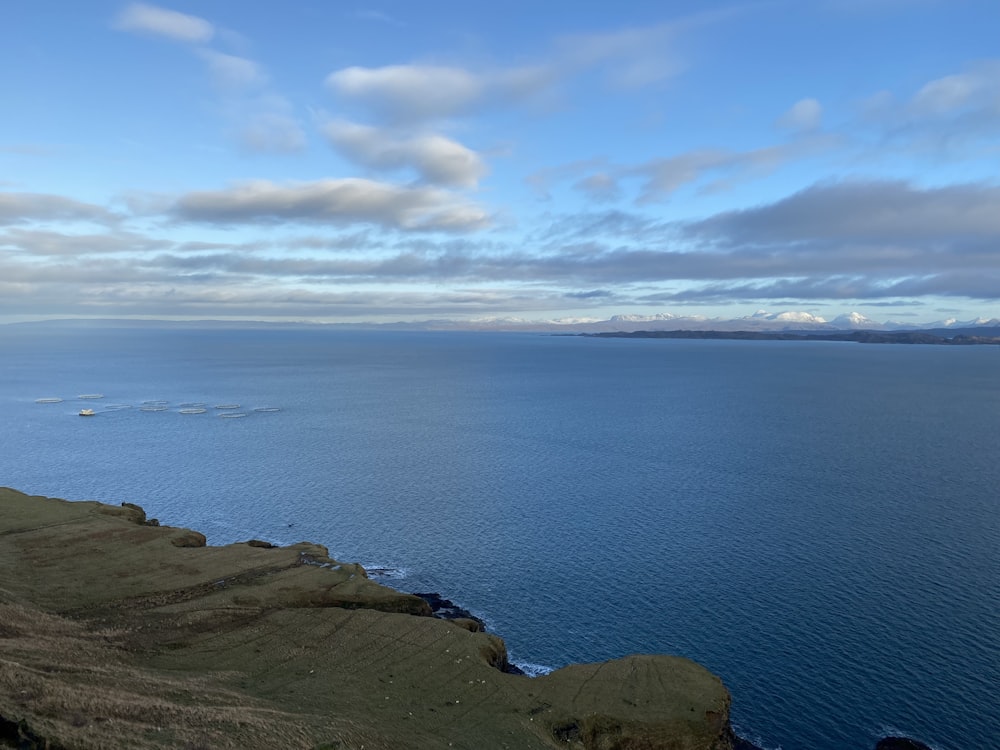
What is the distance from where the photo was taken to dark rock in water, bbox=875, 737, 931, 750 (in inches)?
1686

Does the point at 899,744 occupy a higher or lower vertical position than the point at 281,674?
lower

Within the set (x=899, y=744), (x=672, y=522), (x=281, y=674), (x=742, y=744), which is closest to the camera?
(x=899, y=744)

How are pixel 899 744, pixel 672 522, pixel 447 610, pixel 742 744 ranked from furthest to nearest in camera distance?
pixel 672 522, pixel 447 610, pixel 742 744, pixel 899 744

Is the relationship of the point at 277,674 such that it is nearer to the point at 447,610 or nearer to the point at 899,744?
the point at 447,610

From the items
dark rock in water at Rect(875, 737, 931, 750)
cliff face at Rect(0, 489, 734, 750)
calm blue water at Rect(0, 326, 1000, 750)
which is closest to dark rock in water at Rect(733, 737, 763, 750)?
cliff face at Rect(0, 489, 734, 750)

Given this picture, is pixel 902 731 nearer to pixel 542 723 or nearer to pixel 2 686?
pixel 542 723

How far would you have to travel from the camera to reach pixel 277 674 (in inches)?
1725

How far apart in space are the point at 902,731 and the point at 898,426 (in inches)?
4928

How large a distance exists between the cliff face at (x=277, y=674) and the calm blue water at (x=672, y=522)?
347 inches

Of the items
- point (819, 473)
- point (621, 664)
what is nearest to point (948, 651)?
point (621, 664)

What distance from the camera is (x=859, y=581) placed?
219ft

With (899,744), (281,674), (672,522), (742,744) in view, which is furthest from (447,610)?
(672,522)

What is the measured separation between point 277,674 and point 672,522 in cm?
5753

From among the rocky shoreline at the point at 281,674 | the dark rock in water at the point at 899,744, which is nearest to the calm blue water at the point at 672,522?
the dark rock in water at the point at 899,744
